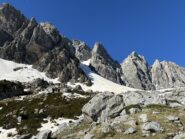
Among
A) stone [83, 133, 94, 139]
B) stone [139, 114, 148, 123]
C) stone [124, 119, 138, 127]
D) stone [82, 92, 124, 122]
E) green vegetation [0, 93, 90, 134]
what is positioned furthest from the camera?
green vegetation [0, 93, 90, 134]

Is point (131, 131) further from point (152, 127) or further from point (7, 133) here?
point (7, 133)

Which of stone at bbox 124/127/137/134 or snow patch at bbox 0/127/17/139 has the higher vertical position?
stone at bbox 124/127/137/134

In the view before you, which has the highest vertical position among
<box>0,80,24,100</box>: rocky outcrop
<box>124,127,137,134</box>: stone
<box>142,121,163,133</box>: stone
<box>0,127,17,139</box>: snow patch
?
<box>0,80,24,100</box>: rocky outcrop

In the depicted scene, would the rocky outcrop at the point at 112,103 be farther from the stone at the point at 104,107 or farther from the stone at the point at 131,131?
the stone at the point at 131,131

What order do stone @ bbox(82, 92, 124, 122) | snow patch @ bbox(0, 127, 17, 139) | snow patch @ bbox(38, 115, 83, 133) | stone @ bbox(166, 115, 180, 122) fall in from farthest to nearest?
1. snow patch @ bbox(38, 115, 83, 133)
2. snow patch @ bbox(0, 127, 17, 139)
3. stone @ bbox(82, 92, 124, 122)
4. stone @ bbox(166, 115, 180, 122)

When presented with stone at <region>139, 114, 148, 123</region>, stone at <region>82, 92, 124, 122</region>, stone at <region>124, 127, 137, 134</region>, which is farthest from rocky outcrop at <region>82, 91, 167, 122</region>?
stone at <region>124, 127, 137, 134</region>

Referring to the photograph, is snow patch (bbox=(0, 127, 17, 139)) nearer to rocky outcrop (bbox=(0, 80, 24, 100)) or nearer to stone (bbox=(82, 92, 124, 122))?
stone (bbox=(82, 92, 124, 122))

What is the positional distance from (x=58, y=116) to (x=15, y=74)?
5411 inches

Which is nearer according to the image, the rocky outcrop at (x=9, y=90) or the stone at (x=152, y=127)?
the stone at (x=152, y=127)

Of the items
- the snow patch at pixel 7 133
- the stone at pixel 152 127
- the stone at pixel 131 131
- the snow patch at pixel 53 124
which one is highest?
the snow patch at pixel 53 124

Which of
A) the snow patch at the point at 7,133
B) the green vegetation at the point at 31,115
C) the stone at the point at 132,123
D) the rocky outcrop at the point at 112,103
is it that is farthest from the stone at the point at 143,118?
the snow patch at the point at 7,133

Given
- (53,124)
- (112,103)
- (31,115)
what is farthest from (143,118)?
(31,115)

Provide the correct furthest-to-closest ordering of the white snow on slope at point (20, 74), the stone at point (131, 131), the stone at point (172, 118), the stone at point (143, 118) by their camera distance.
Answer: the white snow on slope at point (20, 74) → the stone at point (143, 118) → the stone at point (172, 118) → the stone at point (131, 131)

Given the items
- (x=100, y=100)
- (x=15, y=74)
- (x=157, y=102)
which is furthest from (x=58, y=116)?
(x=15, y=74)
